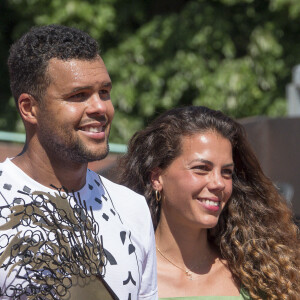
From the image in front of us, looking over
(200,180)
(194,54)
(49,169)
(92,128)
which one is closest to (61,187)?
(49,169)

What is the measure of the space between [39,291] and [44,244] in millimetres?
122

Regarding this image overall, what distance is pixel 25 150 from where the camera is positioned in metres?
2.02

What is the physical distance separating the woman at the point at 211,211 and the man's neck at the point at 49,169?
0.92 m

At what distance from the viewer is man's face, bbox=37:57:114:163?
1.91m

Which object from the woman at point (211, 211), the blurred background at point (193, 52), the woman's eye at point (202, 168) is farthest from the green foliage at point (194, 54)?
the woman's eye at point (202, 168)

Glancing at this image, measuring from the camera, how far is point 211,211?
2.83 m

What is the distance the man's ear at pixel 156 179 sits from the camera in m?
2.99

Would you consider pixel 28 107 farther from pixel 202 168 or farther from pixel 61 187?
pixel 202 168

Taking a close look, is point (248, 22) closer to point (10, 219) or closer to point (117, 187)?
point (117, 187)

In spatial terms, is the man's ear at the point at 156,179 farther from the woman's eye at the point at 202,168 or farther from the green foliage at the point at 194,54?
the green foliage at the point at 194,54

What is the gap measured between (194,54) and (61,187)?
480 cm

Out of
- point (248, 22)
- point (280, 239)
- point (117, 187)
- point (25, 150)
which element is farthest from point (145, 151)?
point (248, 22)

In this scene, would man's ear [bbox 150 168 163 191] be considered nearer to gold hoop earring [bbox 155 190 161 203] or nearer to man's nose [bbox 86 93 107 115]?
gold hoop earring [bbox 155 190 161 203]

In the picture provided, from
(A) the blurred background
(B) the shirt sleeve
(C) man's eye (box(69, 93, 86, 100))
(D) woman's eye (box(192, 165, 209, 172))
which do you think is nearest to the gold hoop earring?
(D) woman's eye (box(192, 165, 209, 172))
